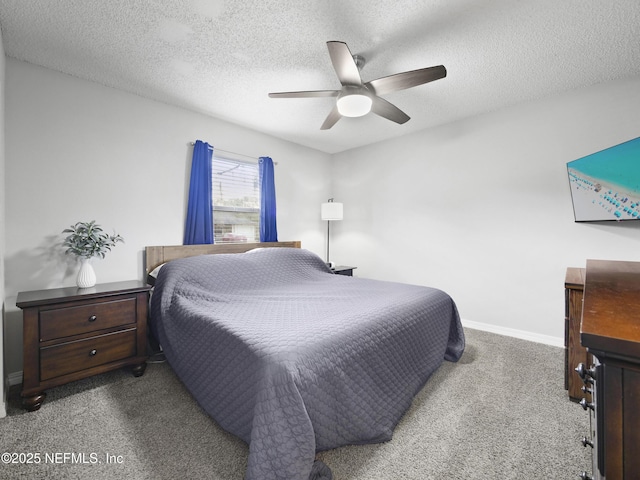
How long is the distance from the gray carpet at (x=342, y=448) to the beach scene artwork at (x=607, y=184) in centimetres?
150

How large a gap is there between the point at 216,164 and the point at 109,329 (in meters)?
2.05

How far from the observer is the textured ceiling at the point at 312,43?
5.76 feet

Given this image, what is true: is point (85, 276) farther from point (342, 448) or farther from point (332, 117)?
point (332, 117)

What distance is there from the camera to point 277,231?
13.1ft

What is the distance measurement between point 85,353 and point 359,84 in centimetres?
271

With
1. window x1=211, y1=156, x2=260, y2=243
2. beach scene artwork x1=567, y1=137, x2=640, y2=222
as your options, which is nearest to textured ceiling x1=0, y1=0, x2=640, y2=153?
beach scene artwork x1=567, y1=137, x2=640, y2=222

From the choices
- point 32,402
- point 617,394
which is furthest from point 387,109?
point 32,402

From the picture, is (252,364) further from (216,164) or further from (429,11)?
(216,164)

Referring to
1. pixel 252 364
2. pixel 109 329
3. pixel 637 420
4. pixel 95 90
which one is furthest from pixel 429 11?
pixel 109 329

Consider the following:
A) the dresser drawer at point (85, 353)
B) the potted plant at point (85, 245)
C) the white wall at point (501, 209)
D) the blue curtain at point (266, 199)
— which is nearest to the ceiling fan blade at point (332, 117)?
the blue curtain at point (266, 199)

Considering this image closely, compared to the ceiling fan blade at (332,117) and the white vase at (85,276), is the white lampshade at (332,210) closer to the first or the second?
the ceiling fan blade at (332,117)

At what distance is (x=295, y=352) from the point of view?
1273mm

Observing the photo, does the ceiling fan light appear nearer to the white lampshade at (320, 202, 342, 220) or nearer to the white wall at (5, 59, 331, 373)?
the white wall at (5, 59, 331, 373)

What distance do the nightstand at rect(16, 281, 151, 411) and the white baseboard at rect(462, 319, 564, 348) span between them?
134 inches
